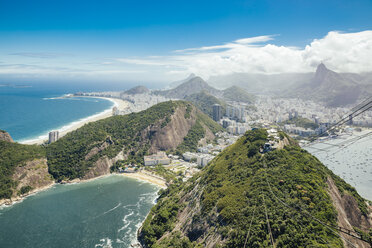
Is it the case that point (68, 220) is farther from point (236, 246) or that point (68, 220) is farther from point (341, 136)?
point (341, 136)

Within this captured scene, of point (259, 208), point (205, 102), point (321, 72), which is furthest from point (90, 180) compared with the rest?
point (321, 72)

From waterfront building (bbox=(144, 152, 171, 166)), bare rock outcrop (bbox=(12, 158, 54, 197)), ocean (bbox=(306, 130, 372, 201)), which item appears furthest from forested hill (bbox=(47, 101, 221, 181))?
ocean (bbox=(306, 130, 372, 201))

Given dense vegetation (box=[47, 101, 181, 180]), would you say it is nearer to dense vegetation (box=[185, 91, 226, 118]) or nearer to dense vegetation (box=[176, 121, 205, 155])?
dense vegetation (box=[176, 121, 205, 155])

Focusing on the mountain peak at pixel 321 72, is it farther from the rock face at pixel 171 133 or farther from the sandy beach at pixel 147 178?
the sandy beach at pixel 147 178

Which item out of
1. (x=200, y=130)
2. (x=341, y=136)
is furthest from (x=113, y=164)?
(x=341, y=136)

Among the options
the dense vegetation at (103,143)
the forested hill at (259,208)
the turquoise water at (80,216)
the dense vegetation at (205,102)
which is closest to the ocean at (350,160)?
the forested hill at (259,208)
